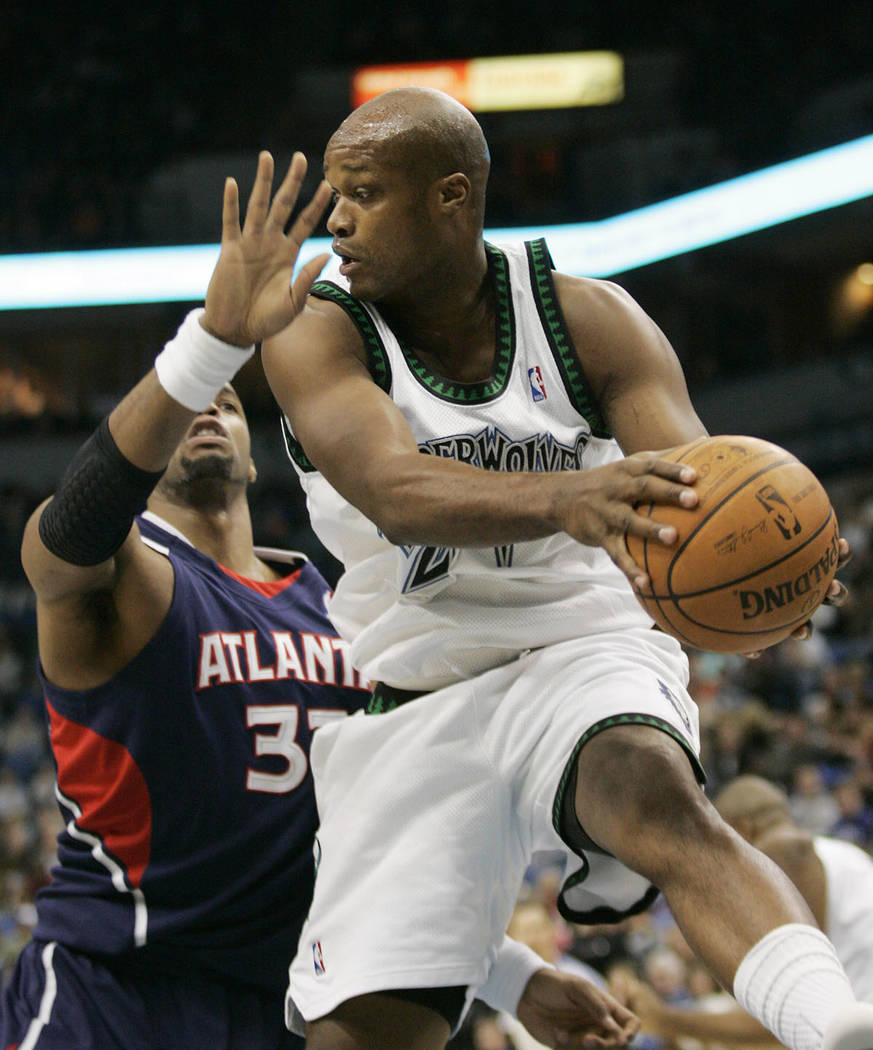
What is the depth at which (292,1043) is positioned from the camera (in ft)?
9.97

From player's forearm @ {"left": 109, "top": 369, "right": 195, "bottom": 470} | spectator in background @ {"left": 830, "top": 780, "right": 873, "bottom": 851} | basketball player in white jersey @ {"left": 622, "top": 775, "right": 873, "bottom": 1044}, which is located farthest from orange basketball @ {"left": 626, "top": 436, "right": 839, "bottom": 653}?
spectator in background @ {"left": 830, "top": 780, "right": 873, "bottom": 851}

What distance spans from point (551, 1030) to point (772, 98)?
13889 mm

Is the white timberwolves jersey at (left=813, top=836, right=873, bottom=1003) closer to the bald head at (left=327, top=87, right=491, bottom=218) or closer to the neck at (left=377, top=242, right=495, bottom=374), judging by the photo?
the neck at (left=377, top=242, right=495, bottom=374)

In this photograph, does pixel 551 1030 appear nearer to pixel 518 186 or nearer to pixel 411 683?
pixel 411 683

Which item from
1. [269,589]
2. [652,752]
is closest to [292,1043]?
[269,589]

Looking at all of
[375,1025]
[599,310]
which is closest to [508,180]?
[599,310]

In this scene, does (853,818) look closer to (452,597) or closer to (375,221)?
(452,597)

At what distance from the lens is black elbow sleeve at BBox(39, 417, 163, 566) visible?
8.07ft

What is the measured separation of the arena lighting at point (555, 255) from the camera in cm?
1417

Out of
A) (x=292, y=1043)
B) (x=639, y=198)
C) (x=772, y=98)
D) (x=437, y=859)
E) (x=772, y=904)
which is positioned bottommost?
(x=292, y=1043)

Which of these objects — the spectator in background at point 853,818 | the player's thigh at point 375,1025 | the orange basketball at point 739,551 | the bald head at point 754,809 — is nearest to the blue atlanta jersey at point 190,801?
the player's thigh at point 375,1025

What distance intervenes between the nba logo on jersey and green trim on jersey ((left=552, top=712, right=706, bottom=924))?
2.08 ft

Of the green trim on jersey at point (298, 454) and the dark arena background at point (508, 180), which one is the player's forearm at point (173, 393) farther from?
the dark arena background at point (508, 180)

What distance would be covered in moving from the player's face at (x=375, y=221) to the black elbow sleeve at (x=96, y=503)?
0.54m
